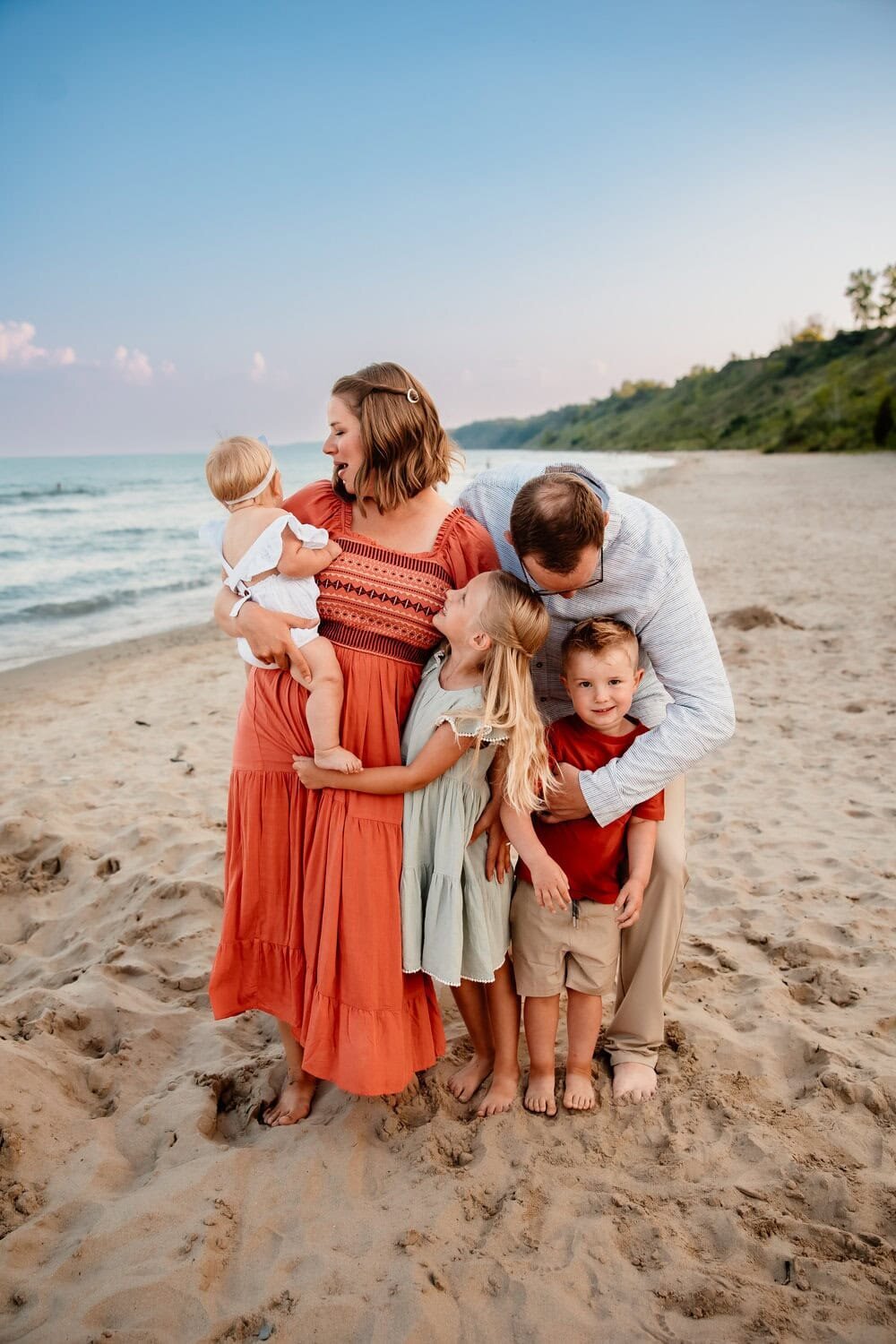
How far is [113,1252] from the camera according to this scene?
2.04 metres

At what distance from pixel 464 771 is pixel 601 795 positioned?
38 centimetres

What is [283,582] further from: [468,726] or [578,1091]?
[578,1091]

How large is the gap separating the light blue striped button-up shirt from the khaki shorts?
1.05ft

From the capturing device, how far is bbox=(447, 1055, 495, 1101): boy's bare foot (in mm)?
2615

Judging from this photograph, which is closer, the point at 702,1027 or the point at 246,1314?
the point at 246,1314

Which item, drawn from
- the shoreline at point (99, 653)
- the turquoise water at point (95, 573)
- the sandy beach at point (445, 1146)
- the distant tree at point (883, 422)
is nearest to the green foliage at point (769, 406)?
the distant tree at point (883, 422)

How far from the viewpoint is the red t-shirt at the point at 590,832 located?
8.08ft

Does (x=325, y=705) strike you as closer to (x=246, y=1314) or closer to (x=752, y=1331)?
(x=246, y=1314)

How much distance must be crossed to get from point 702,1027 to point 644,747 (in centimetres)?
111

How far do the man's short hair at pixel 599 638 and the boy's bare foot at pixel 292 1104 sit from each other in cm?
148

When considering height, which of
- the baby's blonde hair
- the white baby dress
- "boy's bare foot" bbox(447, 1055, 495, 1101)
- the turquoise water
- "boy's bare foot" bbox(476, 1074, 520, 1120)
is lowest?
"boy's bare foot" bbox(447, 1055, 495, 1101)

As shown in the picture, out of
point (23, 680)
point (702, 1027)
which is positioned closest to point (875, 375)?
point (23, 680)

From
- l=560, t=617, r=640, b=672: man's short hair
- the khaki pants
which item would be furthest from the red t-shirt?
l=560, t=617, r=640, b=672: man's short hair

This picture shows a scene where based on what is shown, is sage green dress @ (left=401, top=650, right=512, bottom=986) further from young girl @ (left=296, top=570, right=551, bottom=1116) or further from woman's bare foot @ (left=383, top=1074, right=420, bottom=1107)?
woman's bare foot @ (left=383, top=1074, right=420, bottom=1107)
